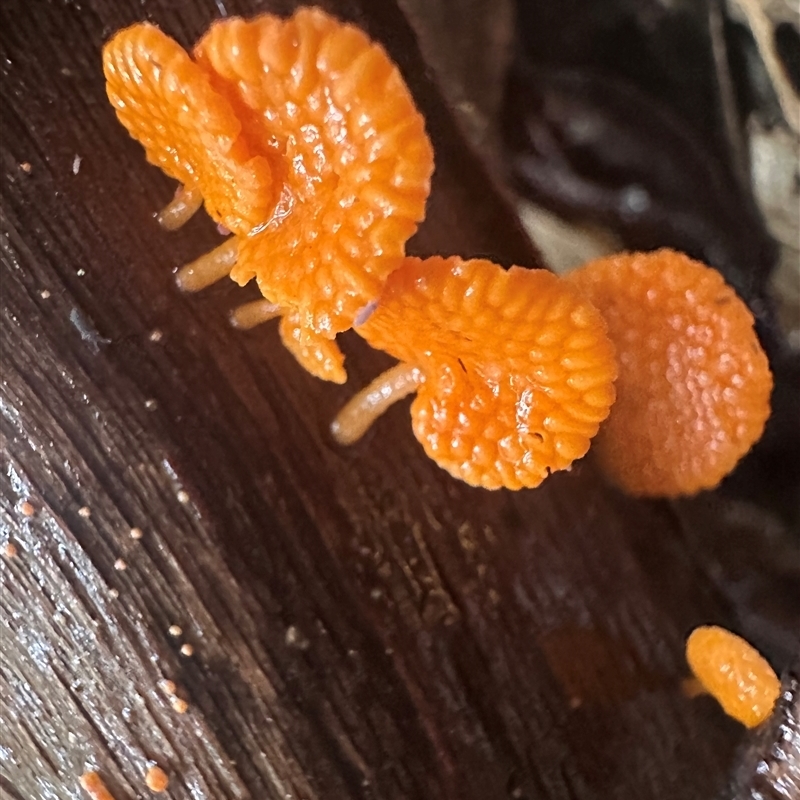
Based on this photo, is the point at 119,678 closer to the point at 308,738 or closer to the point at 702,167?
the point at 308,738

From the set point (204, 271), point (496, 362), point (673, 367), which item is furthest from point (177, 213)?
point (673, 367)

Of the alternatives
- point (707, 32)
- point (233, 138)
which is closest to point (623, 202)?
point (707, 32)

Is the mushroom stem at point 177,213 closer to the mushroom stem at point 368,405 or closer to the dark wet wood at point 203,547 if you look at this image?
the dark wet wood at point 203,547

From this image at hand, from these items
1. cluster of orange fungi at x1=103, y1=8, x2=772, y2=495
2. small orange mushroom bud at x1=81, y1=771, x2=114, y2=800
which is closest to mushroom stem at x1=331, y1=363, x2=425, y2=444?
cluster of orange fungi at x1=103, y1=8, x2=772, y2=495

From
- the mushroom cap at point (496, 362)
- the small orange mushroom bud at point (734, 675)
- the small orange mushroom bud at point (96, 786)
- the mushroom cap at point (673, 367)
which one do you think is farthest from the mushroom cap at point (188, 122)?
the small orange mushroom bud at point (734, 675)

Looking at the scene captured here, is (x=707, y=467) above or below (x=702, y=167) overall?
below

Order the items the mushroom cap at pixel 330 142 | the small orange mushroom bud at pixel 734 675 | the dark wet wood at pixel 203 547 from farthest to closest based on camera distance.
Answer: the small orange mushroom bud at pixel 734 675, the dark wet wood at pixel 203 547, the mushroom cap at pixel 330 142

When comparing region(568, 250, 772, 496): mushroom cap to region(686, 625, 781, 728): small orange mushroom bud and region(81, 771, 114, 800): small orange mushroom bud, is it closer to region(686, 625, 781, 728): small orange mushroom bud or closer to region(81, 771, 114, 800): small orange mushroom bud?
region(686, 625, 781, 728): small orange mushroom bud
